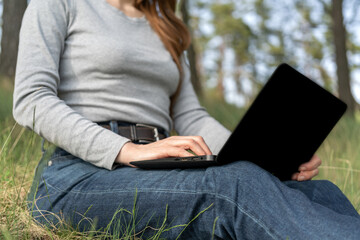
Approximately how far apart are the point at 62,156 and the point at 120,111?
0.31 meters

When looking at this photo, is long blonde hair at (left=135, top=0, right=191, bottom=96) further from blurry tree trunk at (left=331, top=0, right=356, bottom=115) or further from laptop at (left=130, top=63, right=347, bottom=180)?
blurry tree trunk at (left=331, top=0, right=356, bottom=115)

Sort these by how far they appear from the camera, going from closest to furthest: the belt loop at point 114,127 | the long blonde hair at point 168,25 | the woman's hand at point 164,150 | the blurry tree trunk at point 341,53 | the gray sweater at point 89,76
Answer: the woman's hand at point 164,150, the gray sweater at point 89,76, the belt loop at point 114,127, the long blonde hair at point 168,25, the blurry tree trunk at point 341,53

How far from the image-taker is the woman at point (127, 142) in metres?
1.10

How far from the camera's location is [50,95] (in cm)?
148

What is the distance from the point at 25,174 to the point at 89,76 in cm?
50

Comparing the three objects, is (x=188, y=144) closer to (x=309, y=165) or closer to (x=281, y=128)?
(x=281, y=128)

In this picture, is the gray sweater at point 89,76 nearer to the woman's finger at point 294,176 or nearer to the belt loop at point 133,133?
the belt loop at point 133,133

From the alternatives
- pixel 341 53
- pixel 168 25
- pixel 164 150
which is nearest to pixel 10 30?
pixel 168 25

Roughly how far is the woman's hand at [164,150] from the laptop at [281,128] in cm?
4

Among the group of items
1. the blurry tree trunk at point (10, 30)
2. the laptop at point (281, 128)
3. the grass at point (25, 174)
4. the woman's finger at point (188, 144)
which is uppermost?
the laptop at point (281, 128)

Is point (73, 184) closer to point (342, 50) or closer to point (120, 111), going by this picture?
point (120, 111)

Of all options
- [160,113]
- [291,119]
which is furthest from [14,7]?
[291,119]

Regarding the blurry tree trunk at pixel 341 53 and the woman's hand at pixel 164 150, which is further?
the blurry tree trunk at pixel 341 53

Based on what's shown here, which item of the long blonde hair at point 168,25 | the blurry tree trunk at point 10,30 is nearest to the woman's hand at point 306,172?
the long blonde hair at point 168,25
